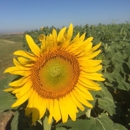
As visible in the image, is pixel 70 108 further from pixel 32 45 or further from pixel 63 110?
pixel 32 45

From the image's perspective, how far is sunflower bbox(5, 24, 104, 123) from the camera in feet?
5.41

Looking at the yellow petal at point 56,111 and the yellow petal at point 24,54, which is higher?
the yellow petal at point 24,54

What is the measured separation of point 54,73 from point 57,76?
0.03 meters

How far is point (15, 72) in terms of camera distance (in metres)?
1.64

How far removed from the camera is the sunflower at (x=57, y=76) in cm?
165

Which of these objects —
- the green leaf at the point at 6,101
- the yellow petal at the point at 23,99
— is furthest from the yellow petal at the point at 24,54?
the green leaf at the point at 6,101

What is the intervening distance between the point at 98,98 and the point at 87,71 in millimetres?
576

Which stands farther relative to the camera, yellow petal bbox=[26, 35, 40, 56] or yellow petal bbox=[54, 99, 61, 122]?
yellow petal bbox=[54, 99, 61, 122]

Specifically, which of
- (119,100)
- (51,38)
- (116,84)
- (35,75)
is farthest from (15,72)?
(119,100)

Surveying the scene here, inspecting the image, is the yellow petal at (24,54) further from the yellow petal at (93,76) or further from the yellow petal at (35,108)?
the yellow petal at (93,76)

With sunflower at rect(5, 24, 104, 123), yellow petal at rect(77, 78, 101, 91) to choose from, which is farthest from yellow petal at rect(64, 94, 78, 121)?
yellow petal at rect(77, 78, 101, 91)

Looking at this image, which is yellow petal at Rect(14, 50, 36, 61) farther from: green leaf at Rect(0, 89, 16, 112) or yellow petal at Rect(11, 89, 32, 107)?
green leaf at Rect(0, 89, 16, 112)

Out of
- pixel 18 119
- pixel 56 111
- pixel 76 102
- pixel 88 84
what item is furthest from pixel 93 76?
pixel 18 119

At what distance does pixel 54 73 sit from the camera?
5.82ft
